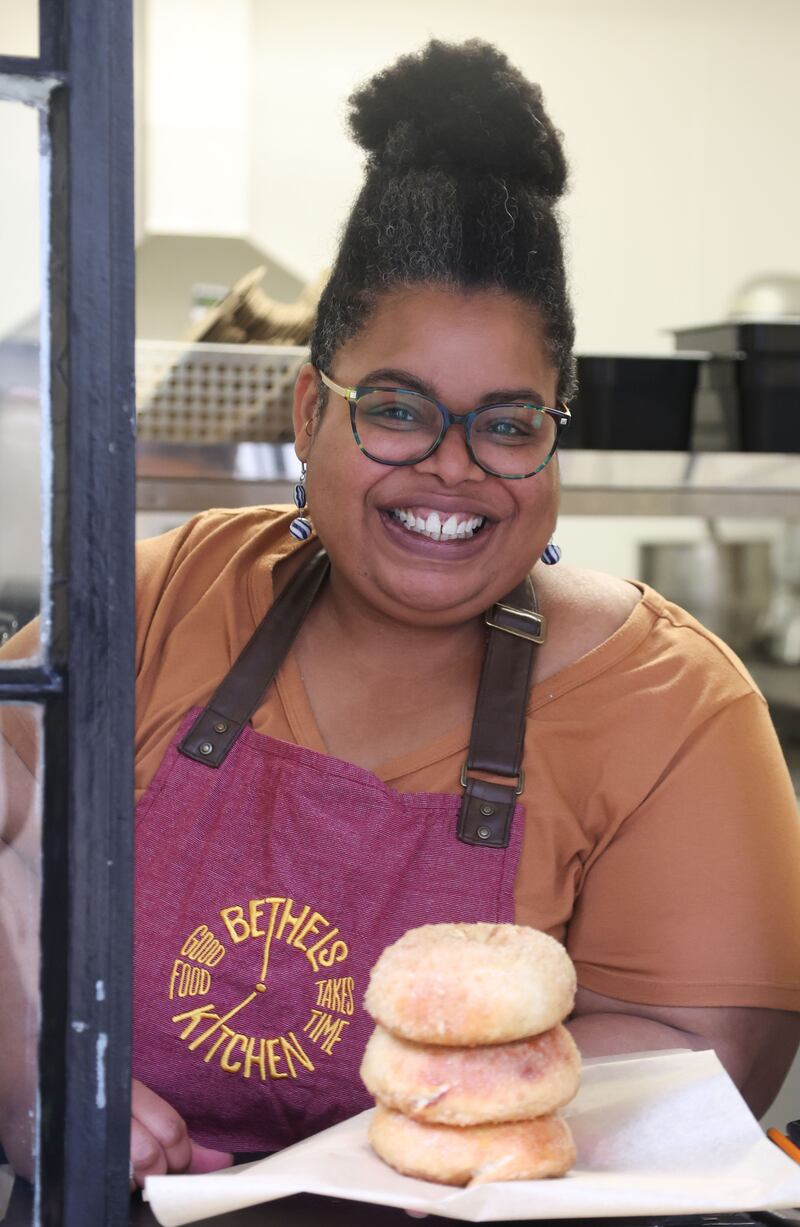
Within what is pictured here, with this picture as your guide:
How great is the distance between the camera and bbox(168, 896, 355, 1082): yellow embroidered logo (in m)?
1.28

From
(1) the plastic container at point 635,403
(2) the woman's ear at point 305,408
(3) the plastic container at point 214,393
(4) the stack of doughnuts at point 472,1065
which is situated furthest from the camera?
(1) the plastic container at point 635,403

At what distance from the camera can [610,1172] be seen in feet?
2.74

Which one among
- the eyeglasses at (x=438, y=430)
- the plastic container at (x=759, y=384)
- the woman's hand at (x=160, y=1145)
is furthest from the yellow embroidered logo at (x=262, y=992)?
the plastic container at (x=759, y=384)

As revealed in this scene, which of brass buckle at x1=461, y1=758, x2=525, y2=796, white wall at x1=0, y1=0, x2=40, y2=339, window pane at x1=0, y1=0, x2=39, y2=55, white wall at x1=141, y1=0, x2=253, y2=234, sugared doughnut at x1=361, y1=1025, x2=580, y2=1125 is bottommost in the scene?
brass buckle at x1=461, y1=758, x2=525, y2=796

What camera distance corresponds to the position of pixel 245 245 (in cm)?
375

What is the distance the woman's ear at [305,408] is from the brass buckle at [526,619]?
26 cm

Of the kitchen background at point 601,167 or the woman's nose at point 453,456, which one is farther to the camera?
the kitchen background at point 601,167

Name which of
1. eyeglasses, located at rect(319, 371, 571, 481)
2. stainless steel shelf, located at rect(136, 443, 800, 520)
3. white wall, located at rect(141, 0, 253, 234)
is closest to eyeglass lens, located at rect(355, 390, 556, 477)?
eyeglasses, located at rect(319, 371, 571, 481)

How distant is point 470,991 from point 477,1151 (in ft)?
0.28

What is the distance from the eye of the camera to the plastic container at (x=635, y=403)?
2307mm

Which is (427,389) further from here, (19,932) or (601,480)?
(601,480)

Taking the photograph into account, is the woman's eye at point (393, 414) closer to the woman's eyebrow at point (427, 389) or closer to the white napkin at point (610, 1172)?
the woman's eyebrow at point (427, 389)

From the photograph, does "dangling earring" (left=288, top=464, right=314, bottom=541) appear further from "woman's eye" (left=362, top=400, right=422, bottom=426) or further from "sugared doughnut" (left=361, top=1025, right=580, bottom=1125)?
"sugared doughnut" (left=361, top=1025, right=580, bottom=1125)

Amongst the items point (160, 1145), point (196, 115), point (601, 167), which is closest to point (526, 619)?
point (160, 1145)
